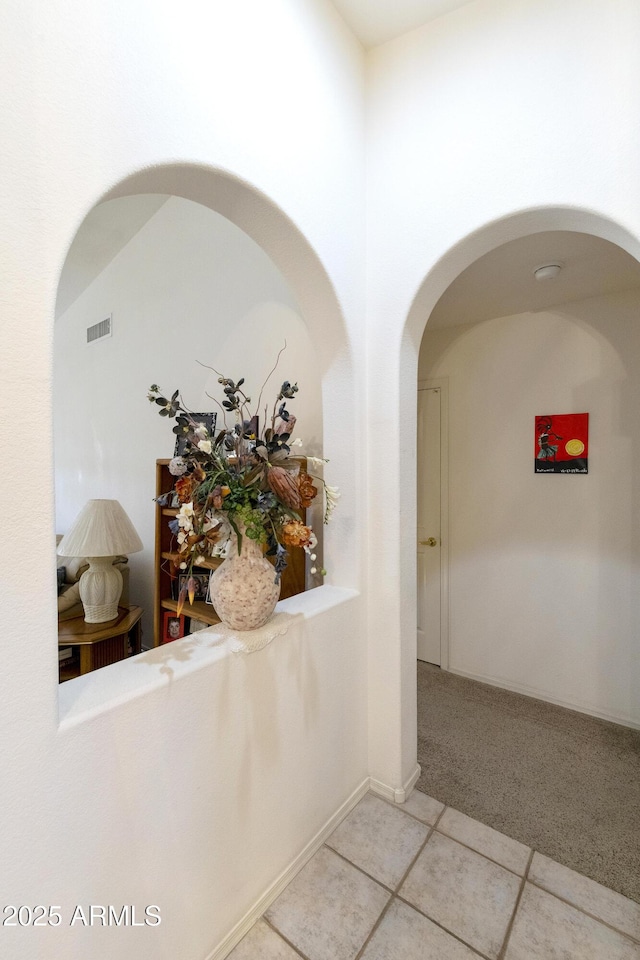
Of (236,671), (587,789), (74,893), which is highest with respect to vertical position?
(236,671)

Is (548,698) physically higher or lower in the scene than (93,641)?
lower

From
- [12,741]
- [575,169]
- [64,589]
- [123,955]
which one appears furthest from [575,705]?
[64,589]

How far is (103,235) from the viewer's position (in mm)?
3258

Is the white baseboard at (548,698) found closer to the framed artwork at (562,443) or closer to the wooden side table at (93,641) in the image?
the framed artwork at (562,443)

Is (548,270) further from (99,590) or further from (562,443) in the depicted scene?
(99,590)

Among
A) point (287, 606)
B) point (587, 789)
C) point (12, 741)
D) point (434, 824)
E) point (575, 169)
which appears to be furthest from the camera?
point (587, 789)

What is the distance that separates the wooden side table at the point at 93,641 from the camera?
2.47 m

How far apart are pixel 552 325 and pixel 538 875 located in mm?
2651

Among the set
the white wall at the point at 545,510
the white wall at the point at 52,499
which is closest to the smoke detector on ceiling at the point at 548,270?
the white wall at the point at 545,510

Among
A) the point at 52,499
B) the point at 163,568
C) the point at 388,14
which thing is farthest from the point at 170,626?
the point at 388,14

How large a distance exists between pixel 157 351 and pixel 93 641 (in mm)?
1964

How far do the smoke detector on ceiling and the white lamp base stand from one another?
9.29ft

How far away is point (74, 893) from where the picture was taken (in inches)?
36.4

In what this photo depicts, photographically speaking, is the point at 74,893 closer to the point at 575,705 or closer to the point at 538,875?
the point at 538,875
